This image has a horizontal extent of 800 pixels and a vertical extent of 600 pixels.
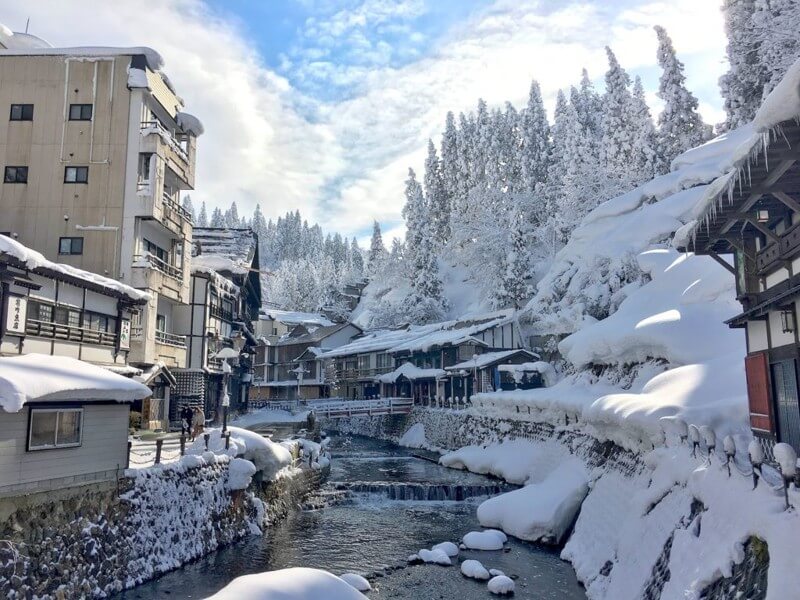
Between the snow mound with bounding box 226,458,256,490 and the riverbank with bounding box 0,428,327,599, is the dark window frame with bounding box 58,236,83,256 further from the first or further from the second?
the snow mound with bounding box 226,458,256,490

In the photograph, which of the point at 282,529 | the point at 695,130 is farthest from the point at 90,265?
the point at 695,130

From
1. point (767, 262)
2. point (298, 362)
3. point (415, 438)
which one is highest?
point (298, 362)

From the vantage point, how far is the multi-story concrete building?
95.2ft

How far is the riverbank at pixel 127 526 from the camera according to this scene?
12.4 metres

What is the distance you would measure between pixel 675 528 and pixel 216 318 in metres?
33.2

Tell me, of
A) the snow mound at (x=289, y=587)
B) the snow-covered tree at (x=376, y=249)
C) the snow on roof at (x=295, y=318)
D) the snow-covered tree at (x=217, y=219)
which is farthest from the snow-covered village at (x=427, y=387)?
the snow-covered tree at (x=217, y=219)

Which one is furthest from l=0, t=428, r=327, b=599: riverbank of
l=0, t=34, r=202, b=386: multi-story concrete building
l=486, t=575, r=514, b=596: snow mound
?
l=0, t=34, r=202, b=386: multi-story concrete building

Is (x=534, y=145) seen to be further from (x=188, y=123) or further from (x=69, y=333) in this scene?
(x=69, y=333)

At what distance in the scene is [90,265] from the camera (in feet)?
94.8

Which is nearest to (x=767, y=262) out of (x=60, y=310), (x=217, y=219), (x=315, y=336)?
(x=60, y=310)

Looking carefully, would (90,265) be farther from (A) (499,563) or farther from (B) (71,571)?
(A) (499,563)

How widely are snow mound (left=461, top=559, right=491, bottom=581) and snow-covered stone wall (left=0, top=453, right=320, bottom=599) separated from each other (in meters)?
8.05

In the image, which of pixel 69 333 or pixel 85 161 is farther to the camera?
pixel 85 161

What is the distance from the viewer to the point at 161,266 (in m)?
32.1
